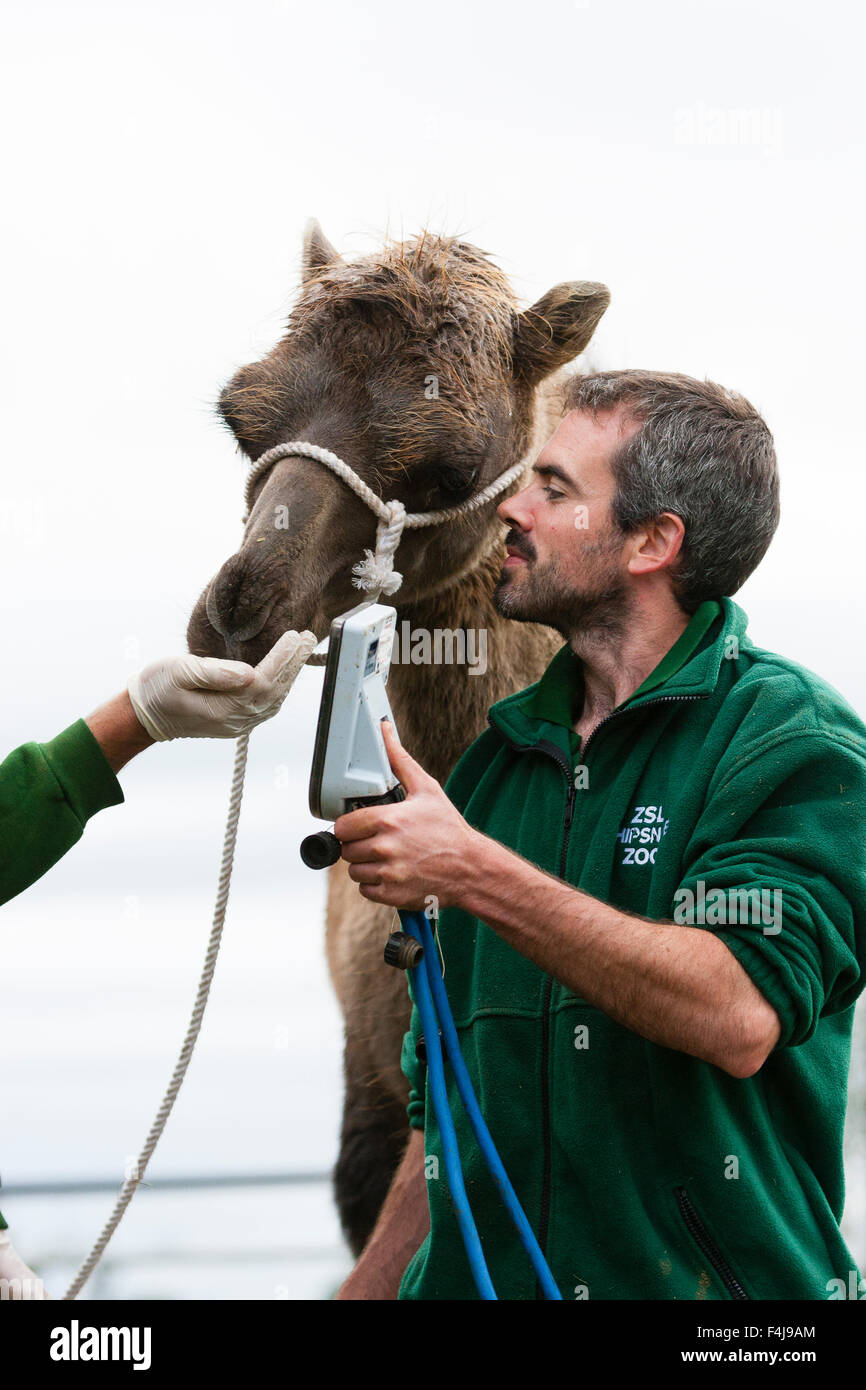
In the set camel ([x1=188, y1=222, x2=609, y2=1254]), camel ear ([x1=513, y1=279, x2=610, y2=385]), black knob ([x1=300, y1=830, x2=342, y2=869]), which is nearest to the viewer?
black knob ([x1=300, y1=830, x2=342, y2=869])

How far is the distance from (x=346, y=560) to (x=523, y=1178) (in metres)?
1.30

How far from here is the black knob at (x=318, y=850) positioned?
78.4 inches

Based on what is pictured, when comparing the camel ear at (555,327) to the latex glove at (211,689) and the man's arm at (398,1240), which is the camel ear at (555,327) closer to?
the latex glove at (211,689)

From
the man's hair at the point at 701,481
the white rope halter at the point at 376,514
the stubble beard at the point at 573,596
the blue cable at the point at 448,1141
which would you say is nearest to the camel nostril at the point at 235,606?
the white rope halter at the point at 376,514

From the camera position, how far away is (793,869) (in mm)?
2070

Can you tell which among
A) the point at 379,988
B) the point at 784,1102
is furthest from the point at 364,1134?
the point at 784,1102

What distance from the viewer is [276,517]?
278 cm

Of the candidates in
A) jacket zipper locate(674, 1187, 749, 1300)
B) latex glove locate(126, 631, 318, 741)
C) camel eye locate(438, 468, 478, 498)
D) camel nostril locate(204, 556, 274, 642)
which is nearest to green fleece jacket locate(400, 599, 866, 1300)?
jacket zipper locate(674, 1187, 749, 1300)

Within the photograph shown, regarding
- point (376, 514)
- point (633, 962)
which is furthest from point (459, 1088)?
point (376, 514)

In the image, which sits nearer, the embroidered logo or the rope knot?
the embroidered logo

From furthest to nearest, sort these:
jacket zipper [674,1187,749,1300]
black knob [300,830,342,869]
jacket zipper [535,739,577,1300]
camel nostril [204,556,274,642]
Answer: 1. camel nostril [204,556,274,642]
2. jacket zipper [535,739,577,1300]
3. jacket zipper [674,1187,749,1300]
4. black knob [300,830,342,869]

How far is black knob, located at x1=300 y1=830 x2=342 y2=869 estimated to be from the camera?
6.53ft

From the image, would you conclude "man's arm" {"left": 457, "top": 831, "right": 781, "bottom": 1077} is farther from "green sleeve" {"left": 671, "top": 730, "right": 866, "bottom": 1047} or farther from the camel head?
the camel head

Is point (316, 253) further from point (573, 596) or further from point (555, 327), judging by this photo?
point (573, 596)
